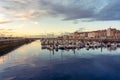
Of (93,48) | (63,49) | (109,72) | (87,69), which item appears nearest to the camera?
(109,72)

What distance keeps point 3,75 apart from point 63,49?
35.5m

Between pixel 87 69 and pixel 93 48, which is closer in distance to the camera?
pixel 87 69

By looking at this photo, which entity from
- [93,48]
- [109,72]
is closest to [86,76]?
[109,72]

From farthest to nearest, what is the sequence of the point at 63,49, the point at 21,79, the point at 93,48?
the point at 93,48
the point at 63,49
the point at 21,79

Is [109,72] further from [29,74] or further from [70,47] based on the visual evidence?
[70,47]

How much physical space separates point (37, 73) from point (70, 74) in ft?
15.0

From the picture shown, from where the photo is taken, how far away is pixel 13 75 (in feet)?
97.2

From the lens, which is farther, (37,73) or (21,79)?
(37,73)

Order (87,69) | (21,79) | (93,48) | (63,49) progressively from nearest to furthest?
(21,79) → (87,69) → (63,49) → (93,48)

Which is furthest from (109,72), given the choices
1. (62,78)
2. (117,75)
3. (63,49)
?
(63,49)

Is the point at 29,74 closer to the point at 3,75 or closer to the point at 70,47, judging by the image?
the point at 3,75

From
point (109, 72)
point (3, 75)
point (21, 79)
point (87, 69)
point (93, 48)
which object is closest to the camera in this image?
point (21, 79)

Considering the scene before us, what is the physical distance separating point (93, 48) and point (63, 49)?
33.4ft

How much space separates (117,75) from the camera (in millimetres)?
30703
